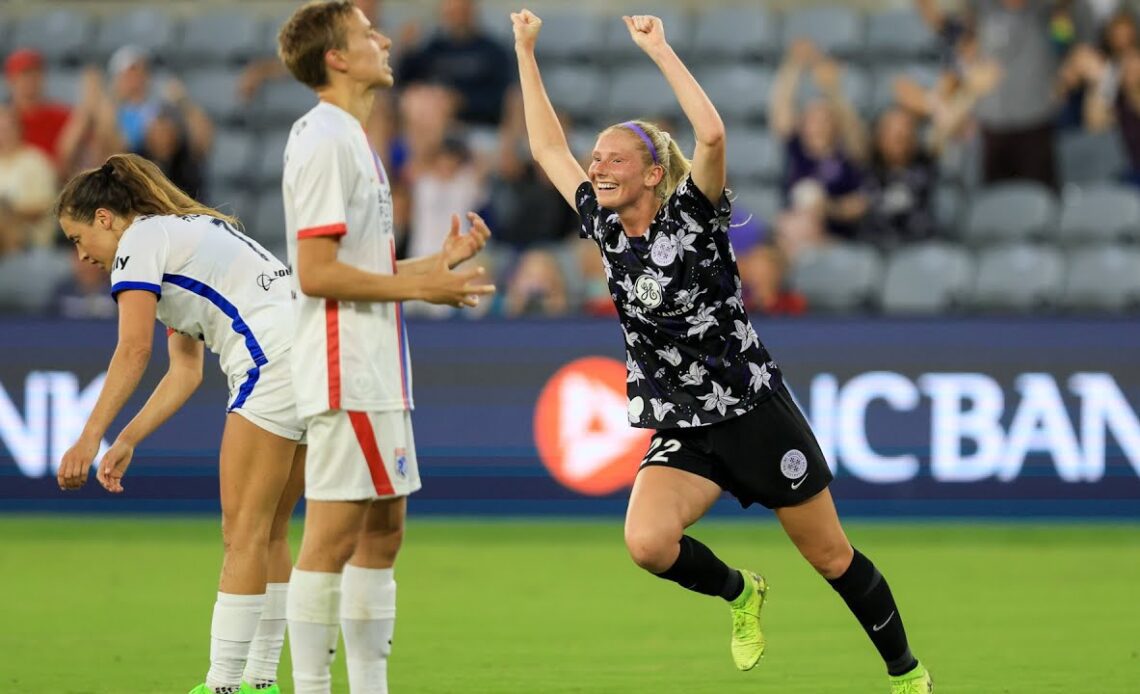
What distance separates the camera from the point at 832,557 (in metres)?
5.95

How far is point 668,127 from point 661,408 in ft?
24.9

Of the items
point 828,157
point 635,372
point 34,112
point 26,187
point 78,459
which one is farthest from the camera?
point 34,112

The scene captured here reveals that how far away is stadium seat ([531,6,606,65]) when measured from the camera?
52.5 feet

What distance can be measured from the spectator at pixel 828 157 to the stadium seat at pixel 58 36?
7054mm

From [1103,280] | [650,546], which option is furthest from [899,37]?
[650,546]

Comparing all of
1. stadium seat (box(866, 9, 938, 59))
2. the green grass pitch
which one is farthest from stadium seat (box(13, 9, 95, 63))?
stadium seat (box(866, 9, 938, 59))

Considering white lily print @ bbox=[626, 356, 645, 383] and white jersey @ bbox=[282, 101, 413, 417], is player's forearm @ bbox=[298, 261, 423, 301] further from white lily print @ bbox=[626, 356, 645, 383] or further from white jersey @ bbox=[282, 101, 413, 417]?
white lily print @ bbox=[626, 356, 645, 383]

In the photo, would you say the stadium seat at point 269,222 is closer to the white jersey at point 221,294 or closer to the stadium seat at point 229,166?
the stadium seat at point 229,166

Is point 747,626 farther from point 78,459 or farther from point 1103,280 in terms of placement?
point 1103,280

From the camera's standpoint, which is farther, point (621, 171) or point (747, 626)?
point (747, 626)

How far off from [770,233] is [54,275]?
17.6 feet

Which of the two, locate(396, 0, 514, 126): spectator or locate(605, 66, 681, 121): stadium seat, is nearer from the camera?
locate(396, 0, 514, 126): spectator

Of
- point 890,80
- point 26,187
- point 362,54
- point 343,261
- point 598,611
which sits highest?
point 890,80

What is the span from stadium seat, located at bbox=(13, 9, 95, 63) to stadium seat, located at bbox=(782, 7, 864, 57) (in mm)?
6650
